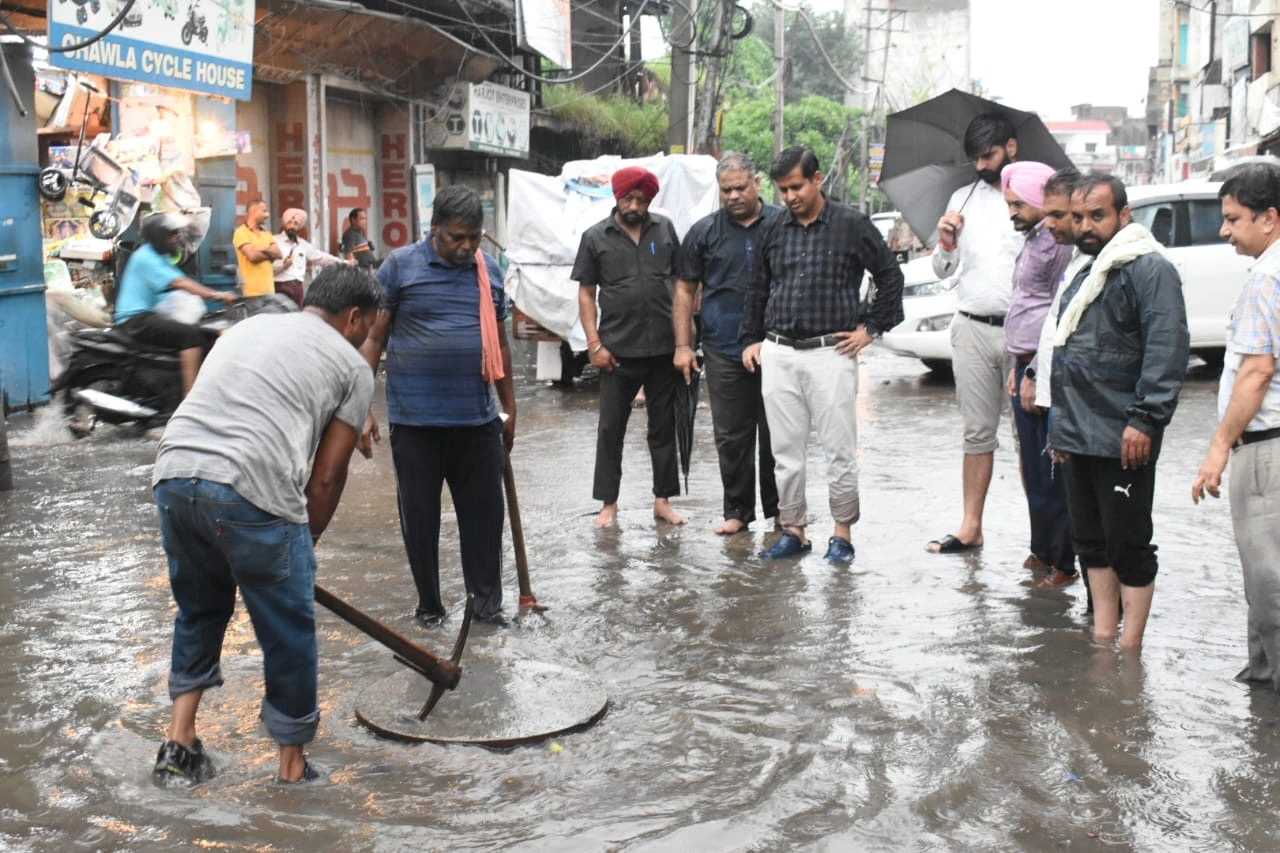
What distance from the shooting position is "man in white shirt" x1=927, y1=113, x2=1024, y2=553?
275 inches

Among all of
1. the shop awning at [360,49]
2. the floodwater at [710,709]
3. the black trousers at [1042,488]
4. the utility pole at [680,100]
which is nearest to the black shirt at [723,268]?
the floodwater at [710,709]

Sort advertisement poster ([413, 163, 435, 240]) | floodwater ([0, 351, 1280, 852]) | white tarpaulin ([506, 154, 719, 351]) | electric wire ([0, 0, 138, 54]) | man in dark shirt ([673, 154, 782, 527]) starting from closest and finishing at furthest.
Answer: floodwater ([0, 351, 1280, 852]) → man in dark shirt ([673, 154, 782, 527]) → electric wire ([0, 0, 138, 54]) → white tarpaulin ([506, 154, 719, 351]) → advertisement poster ([413, 163, 435, 240])

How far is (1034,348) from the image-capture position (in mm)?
6570

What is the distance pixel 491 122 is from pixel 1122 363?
840 inches

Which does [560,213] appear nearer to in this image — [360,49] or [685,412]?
[685,412]

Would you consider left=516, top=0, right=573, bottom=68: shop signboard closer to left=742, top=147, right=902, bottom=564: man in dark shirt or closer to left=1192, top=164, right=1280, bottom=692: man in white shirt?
left=742, top=147, right=902, bottom=564: man in dark shirt

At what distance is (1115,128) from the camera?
118 metres

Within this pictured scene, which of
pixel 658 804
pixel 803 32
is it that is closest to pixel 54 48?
pixel 658 804

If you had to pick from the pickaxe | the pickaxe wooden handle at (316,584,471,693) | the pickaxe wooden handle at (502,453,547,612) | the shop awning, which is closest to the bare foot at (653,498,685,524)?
the pickaxe wooden handle at (502,453,547,612)

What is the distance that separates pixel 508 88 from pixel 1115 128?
101 metres

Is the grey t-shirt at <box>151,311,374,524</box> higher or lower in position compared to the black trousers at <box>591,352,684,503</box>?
higher

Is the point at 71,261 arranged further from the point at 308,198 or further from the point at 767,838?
the point at 767,838

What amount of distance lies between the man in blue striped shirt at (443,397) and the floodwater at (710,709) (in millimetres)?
300

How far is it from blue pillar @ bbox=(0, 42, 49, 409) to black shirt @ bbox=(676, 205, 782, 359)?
6747 millimetres
